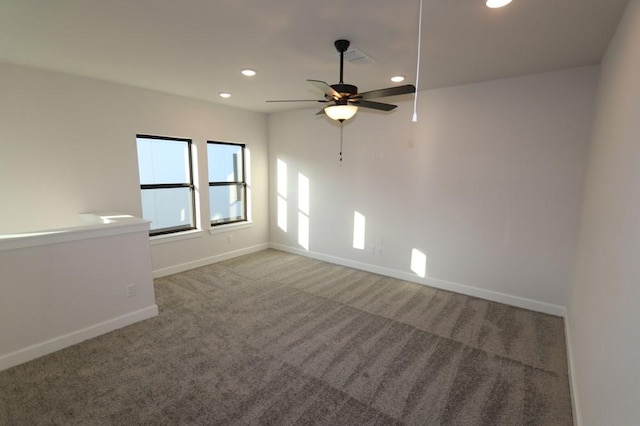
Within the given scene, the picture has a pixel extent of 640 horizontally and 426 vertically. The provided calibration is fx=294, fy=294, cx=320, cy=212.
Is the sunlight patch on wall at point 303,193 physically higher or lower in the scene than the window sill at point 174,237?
higher

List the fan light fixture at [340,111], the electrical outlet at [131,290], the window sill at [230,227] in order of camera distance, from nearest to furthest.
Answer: the fan light fixture at [340,111], the electrical outlet at [131,290], the window sill at [230,227]

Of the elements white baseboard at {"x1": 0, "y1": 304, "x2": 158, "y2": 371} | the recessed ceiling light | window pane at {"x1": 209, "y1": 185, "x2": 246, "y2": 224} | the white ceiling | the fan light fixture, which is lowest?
white baseboard at {"x1": 0, "y1": 304, "x2": 158, "y2": 371}

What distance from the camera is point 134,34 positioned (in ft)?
7.55

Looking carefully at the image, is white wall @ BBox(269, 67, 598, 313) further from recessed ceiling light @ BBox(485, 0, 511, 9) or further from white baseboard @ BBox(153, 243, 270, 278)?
recessed ceiling light @ BBox(485, 0, 511, 9)

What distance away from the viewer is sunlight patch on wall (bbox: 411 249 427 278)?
161 inches

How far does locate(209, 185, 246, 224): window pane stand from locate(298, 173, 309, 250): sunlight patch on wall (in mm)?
1093

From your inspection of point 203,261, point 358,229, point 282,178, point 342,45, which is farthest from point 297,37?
point 203,261

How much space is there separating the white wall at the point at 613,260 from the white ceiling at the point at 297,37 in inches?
17.9

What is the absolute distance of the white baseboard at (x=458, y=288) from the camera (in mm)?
3305

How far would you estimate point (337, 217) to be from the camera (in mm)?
4910

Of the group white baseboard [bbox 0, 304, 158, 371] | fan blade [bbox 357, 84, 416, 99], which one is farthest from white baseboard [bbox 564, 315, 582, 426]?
white baseboard [bbox 0, 304, 158, 371]

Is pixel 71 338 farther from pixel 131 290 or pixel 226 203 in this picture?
pixel 226 203

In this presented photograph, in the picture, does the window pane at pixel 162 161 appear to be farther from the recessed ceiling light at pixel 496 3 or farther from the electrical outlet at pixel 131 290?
the recessed ceiling light at pixel 496 3

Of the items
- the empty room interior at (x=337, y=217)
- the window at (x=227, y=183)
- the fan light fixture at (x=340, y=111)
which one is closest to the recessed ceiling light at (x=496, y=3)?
the empty room interior at (x=337, y=217)
